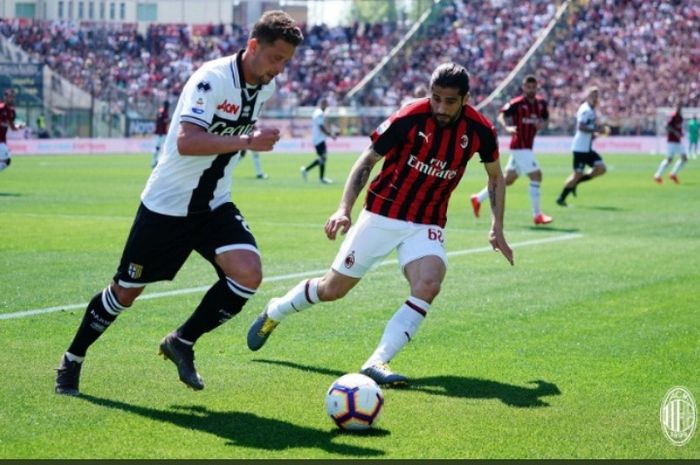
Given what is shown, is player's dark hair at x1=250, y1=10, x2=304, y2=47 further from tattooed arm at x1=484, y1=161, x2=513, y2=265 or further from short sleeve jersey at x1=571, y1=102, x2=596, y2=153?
short sleeve jersey at x1=571, y1=102, x2=596, y2=153

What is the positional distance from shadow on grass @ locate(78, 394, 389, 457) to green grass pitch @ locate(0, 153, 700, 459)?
0.7 inches

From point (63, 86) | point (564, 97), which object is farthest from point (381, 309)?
point (564, 97)

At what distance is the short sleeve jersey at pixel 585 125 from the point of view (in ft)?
82.7

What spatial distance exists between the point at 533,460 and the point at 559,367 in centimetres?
264

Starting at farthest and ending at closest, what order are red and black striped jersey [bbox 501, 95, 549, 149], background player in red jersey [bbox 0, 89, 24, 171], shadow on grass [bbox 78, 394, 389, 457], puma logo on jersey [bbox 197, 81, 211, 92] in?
1. background player in red jersey [bbox 0, 89, 24, 171]
2. red and black striped jersey [bbox 501, 95, 549, 149]
3. puma logo on jersey [bbox 197, 81, 211, 92]
4. shadow on grass [bbox 78, 394, 389, 457]

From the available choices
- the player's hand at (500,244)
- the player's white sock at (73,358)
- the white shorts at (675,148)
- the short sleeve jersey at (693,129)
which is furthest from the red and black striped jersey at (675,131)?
the player's white sock at (73,358)

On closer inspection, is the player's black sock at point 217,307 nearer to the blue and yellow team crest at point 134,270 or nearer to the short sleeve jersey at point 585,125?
the blue and yellow team crest at point 134,270

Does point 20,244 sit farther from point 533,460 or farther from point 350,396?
point 533,460

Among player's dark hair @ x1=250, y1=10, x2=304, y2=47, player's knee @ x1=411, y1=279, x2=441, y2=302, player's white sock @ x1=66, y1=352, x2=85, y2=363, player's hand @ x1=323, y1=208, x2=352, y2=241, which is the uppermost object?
player's dark hair @ x1=250, y1=10, x2=304, y2=47

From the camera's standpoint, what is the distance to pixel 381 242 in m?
8.36

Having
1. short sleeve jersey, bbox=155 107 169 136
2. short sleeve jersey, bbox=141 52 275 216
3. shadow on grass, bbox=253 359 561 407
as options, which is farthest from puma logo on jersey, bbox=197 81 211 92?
short sleeve jersey, bbox=155 107 169 136

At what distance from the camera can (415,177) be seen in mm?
8352

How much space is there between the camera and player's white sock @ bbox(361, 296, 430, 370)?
7793 millimetres
